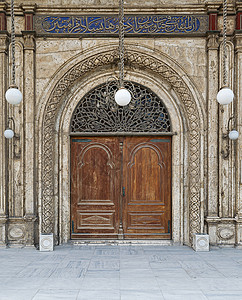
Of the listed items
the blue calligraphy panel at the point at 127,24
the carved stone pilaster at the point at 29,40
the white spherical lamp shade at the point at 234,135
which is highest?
the blue calligraphy panel at the point at 127,24

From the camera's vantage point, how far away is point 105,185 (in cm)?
529

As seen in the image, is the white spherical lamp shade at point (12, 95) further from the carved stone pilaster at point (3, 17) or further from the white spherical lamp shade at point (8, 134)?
the carved stone pilaster at point (3, 17)

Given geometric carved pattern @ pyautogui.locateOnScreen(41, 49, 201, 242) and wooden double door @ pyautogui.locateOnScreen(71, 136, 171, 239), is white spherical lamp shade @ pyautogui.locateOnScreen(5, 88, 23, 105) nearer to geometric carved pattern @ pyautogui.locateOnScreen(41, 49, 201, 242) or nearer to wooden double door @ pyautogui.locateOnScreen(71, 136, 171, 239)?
geometric carved pattern @ pyautogui.locateOnScreen(41, 49, 201, 242)

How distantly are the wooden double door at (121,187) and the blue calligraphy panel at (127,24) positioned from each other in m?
1.88

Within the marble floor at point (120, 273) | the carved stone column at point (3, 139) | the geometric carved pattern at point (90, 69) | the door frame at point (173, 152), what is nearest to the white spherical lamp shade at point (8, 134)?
the carved stone column at point (3, 139)

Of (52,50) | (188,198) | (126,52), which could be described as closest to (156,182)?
(188,198)

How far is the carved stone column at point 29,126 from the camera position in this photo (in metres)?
4.96

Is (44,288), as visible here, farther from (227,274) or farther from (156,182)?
(156,182)

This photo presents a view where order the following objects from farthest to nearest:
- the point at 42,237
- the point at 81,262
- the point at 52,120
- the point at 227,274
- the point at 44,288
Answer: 1. the point at 52,120
2. the point at 42,237
3. the point at 81,262
4. the point at 227,274
5. the point at 44,288

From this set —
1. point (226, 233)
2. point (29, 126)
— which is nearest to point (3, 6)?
point (29, 126)

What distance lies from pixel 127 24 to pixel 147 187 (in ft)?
9.58

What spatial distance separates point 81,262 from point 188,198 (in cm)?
215

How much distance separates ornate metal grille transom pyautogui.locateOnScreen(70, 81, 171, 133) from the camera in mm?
5250

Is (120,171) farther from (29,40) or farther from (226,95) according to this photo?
(29,40)
